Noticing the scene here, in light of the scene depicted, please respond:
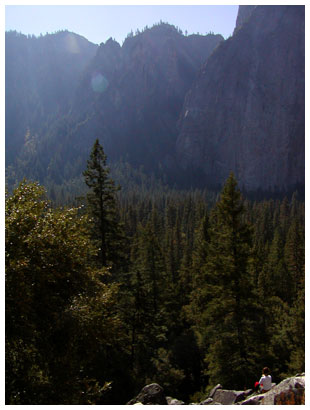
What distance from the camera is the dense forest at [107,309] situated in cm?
957

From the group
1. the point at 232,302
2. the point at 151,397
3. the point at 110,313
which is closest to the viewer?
the point at 151,397

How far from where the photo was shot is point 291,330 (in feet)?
71.8

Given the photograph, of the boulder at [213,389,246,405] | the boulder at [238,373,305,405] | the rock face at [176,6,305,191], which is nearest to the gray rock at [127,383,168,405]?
the boulder at [213,389,246,405]

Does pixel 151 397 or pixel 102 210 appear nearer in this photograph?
pixel 151 397

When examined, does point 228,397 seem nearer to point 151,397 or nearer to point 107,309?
point 151,397

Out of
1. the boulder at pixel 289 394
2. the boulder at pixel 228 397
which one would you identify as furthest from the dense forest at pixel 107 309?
the boulder at pixel 289 394

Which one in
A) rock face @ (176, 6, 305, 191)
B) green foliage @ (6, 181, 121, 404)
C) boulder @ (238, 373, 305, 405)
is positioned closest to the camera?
boulder @ (238, 373, 305, 405)

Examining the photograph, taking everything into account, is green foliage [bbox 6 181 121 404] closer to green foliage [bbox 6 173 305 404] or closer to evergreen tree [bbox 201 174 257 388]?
green foliage [bbox 6 173 305 404]

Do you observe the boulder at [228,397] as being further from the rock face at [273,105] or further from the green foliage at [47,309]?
the rock face at [273,105]

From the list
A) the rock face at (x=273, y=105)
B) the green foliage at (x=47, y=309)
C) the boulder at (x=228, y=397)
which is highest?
the rock face at (x=273, y=105)

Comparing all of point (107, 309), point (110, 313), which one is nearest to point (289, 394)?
point (110, 313)

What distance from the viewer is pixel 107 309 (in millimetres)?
18078

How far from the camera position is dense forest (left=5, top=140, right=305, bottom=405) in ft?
31.4
